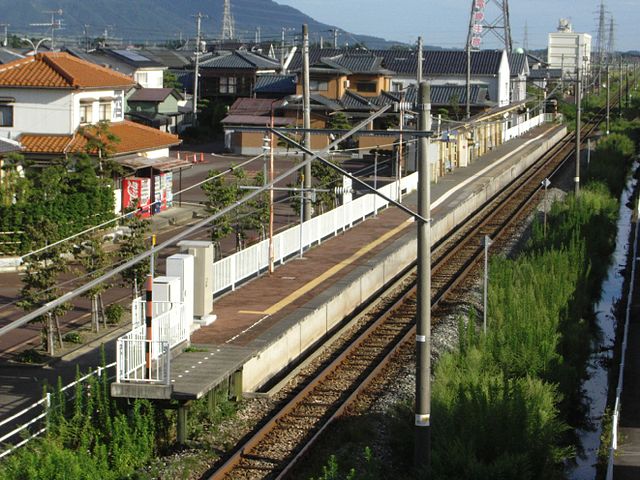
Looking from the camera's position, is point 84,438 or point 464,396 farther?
point 464,396

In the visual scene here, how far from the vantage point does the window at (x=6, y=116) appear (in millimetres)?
27953

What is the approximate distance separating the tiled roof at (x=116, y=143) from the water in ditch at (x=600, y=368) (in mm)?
11906

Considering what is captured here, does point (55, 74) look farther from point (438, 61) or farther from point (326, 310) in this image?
point (438, 61)

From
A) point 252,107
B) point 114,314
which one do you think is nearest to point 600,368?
point 114,314

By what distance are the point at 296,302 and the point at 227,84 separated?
4365 cm

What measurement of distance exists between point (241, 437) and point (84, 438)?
1882 millimetres

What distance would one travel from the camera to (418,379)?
984 cm

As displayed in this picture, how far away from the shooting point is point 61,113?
27.4 meters

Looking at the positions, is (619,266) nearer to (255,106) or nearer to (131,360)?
(131,360)

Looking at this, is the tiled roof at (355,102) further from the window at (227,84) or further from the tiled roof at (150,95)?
the window at (227,84)

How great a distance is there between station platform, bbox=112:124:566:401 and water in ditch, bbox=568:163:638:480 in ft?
11.9

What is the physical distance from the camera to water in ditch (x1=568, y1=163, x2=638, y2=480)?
11602 millimetres

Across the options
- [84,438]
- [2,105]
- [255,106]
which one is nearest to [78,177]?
[2,105]

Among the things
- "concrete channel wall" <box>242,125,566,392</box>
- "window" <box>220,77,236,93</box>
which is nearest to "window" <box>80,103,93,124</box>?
"concrete channel wall" <box>242,125,566,392</box>
